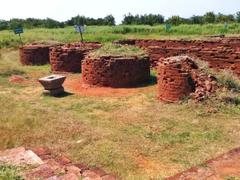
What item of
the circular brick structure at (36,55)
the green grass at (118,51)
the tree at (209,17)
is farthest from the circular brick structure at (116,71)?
the tree at (209,17)

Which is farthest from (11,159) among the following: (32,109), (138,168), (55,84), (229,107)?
(55,84)

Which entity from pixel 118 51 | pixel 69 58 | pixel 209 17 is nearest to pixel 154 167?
pixel 118 51

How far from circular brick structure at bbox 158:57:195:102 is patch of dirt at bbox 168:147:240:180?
367 centimetres

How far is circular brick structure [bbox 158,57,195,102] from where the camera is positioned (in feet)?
30.3

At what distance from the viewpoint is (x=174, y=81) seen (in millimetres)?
9391

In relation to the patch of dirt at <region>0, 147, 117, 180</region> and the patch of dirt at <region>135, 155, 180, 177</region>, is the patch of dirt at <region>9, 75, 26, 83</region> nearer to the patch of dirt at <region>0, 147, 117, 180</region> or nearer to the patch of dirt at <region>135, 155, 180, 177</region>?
the patch of dirt at <region>0, 147, 117, 180</region>

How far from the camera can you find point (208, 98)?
8820 mm

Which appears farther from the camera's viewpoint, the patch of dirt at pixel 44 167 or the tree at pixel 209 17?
the tree at pixel 209 17

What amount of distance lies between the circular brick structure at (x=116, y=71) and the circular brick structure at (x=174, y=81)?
7.05ft

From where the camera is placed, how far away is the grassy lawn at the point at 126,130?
20.8ft

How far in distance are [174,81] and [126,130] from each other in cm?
218

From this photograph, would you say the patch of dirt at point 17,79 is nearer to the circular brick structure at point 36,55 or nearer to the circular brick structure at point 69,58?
the circular brick structure at point 69,58

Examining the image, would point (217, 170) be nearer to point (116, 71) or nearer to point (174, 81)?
point (174, 81)

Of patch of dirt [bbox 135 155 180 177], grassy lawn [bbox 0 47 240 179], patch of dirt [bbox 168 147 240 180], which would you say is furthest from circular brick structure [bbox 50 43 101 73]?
patch of dirt [bbox 168 147 240 180]
